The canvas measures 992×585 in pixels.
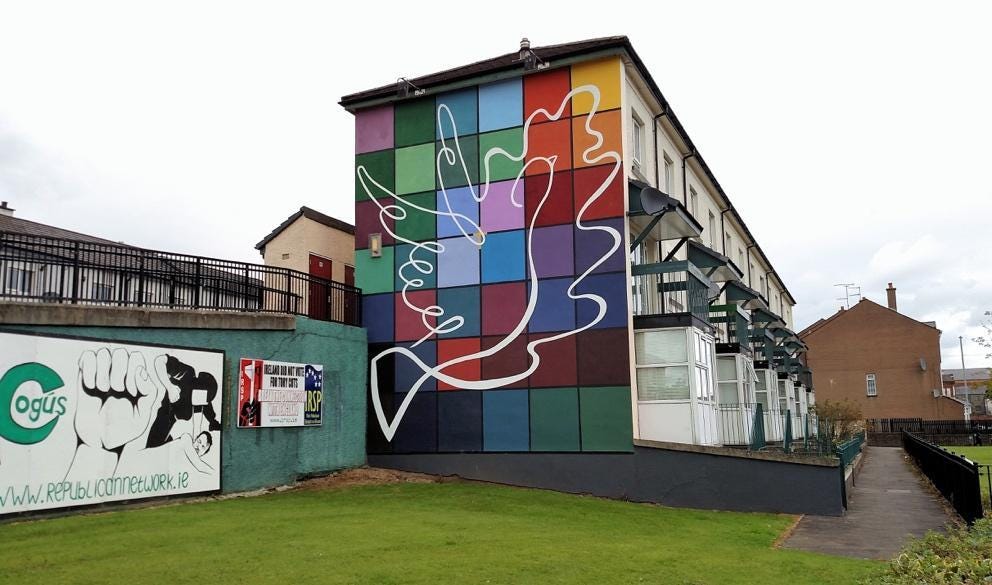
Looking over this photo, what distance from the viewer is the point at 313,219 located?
2456cm

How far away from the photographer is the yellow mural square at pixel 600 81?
1909cm

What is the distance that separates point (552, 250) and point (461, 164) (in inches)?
139

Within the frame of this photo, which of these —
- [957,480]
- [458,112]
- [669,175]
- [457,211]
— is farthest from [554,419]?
[669,175]

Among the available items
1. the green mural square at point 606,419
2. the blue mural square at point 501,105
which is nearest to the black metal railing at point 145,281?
the blue mural square at point 501,105

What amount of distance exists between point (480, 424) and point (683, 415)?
481 centimetres

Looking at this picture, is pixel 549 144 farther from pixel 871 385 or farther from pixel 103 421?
pixel 871 385

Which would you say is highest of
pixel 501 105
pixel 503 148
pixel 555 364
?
pixel 501 105

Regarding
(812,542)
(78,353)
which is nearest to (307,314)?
(78,353)

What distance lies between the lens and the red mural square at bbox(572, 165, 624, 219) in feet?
61.6

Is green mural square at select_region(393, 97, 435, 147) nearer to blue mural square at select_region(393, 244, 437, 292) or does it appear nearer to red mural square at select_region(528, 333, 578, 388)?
blue mural square at select_region(393, 244, 437, 292)

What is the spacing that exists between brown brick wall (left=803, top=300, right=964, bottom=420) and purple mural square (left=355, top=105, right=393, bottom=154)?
4964cm

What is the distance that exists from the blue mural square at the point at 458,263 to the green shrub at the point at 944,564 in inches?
510

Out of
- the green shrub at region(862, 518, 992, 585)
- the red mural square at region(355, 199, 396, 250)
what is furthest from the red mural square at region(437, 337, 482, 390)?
the green shrub at region(862, 518, 992, 585)

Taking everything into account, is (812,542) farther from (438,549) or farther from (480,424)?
(480,424)
